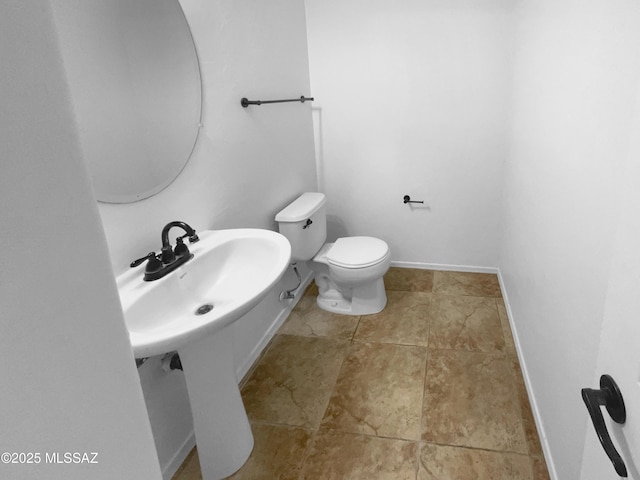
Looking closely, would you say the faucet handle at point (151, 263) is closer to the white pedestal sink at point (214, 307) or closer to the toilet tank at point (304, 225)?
the white pedestal sink at point (214, 307)

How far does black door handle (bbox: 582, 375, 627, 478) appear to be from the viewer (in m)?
0.59

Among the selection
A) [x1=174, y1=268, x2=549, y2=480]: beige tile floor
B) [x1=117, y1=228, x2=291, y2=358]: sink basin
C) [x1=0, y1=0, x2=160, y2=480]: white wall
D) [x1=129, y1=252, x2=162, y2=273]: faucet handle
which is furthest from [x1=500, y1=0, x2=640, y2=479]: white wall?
[x1=129, y1=252, x2=162, y2=273]: faucet handle

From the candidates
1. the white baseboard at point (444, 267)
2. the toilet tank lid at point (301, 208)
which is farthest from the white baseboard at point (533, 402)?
the toilet tank lid at point (301, 208)

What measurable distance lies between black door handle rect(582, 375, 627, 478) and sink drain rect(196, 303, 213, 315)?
3.75 feet

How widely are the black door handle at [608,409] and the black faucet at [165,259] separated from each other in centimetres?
120

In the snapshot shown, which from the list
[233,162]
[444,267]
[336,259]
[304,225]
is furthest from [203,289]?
[444,267]

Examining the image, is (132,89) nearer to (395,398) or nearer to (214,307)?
(214,307)

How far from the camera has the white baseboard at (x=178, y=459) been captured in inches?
64.2

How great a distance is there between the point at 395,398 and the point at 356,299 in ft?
2.68

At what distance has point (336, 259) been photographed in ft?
8.38

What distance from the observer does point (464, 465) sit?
5.33 feet

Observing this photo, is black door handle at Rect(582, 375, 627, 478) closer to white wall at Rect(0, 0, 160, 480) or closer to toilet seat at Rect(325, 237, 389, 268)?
Result: white wall at Rect(0, 0, 160, 480)

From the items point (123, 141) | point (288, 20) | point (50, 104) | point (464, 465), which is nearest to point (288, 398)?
point (464, 465)

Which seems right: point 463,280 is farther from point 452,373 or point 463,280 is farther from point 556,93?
point 556,93
